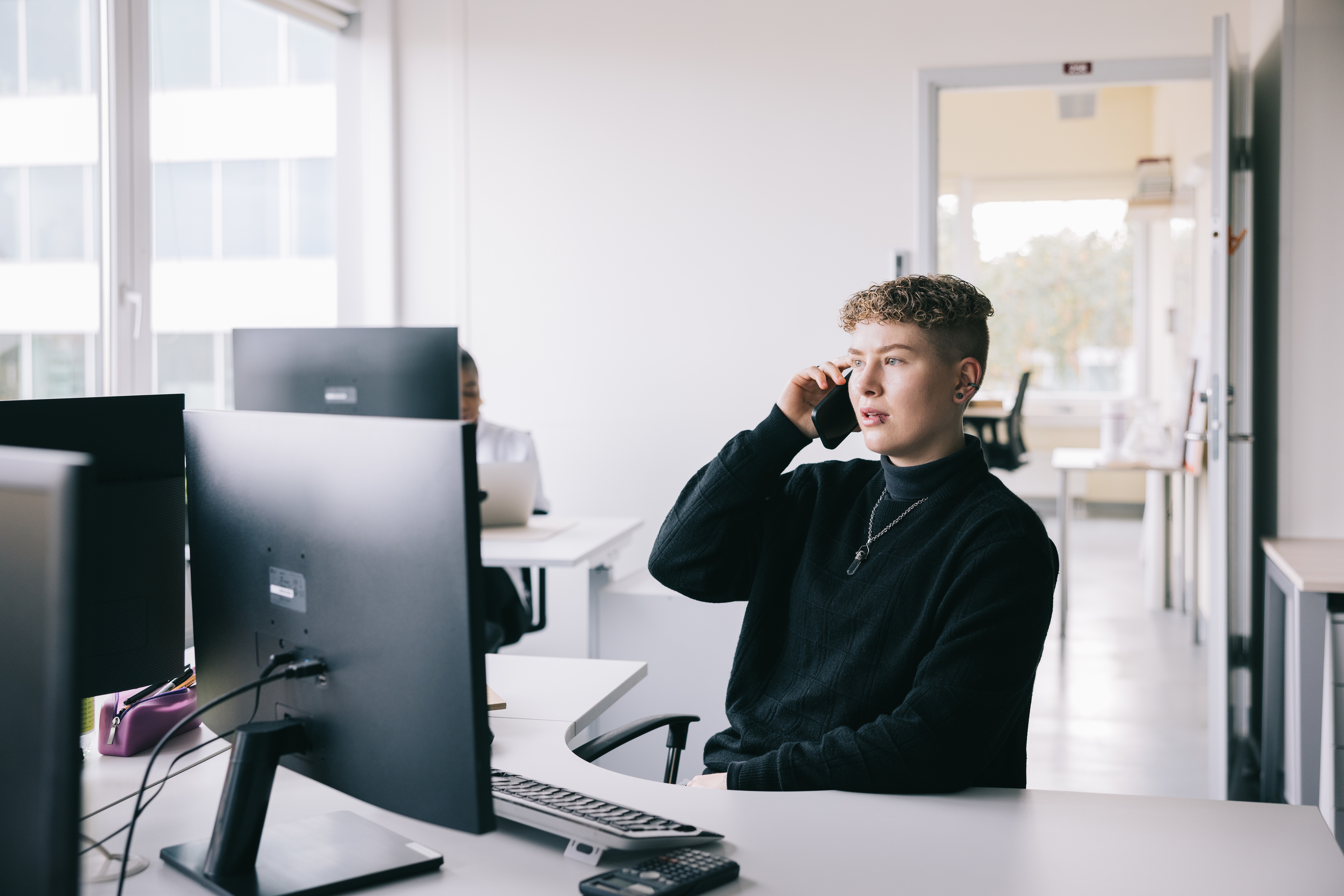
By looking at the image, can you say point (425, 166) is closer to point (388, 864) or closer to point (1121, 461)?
point (1121, 461)

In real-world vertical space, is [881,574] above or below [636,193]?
below

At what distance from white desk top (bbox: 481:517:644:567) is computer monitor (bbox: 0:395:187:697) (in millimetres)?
1468

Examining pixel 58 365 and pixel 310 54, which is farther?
pixel 310 54

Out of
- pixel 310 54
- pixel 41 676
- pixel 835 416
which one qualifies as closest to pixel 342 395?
pixel 835 416

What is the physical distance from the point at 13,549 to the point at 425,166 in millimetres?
4046

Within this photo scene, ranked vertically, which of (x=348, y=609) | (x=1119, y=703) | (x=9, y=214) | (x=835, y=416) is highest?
(x=9, y=214)

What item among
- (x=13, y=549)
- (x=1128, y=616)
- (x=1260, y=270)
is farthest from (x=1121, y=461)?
(x=13, y=549)

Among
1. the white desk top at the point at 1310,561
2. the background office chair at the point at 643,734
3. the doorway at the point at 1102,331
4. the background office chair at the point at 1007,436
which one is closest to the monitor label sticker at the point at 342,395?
the background office chair at the point at 643,734

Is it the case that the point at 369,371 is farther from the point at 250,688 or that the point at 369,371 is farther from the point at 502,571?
the point at 250,688

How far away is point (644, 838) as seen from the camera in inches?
46.1

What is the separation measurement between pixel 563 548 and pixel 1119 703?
7.71ft

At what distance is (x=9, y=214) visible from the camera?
9.54ft

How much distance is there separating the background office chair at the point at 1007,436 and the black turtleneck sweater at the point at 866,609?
4.82 meters

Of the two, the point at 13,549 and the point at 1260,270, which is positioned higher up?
the point at 1260,270
